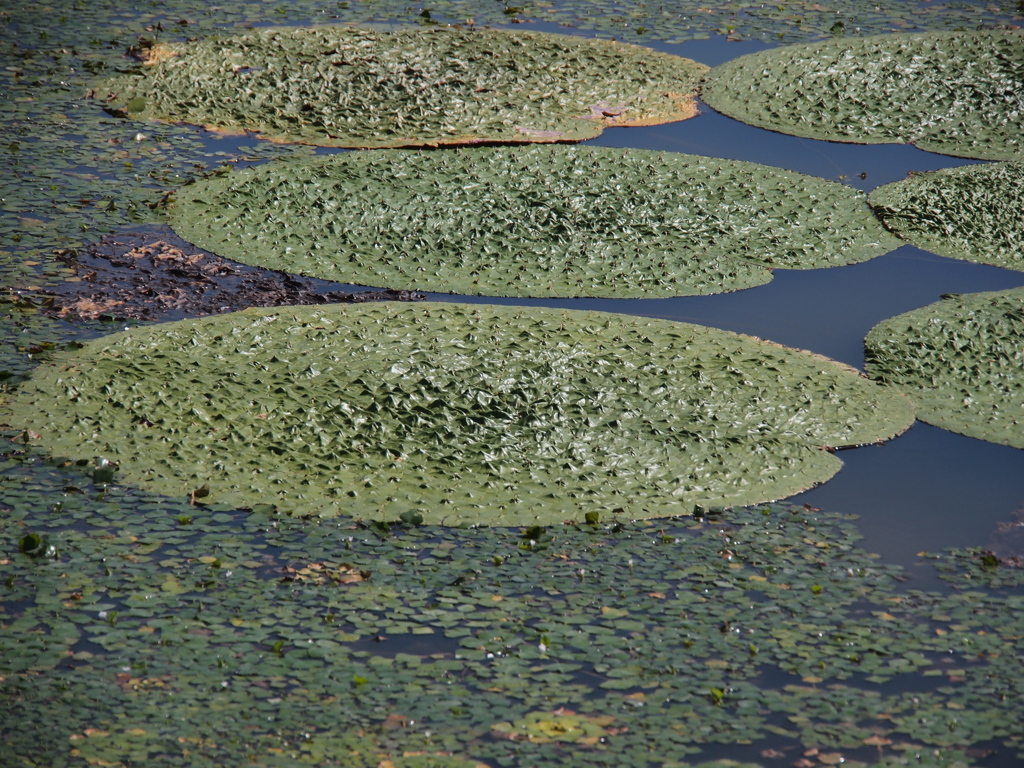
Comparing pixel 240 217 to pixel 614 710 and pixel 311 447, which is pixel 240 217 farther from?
pixel 614 710

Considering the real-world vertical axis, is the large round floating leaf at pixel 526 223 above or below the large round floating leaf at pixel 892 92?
below

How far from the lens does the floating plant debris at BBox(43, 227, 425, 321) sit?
4699 mm

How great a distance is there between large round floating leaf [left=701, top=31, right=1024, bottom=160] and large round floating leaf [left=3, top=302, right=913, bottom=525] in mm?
3116

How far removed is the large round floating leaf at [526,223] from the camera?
16.9ft

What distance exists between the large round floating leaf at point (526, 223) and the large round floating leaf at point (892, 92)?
112 cm

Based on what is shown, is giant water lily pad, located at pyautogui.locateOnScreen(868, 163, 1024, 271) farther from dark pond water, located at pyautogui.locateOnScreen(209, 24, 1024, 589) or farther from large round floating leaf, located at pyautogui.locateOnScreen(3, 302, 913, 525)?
large round floating leaf, located at pyautogui.locateOnScreen(3, 302, 913, 525)

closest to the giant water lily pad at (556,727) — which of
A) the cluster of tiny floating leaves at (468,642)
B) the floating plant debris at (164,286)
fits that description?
the cluster of tiny floating leaves at (468,642)

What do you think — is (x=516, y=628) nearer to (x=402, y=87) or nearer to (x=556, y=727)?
(x=556, y=727)

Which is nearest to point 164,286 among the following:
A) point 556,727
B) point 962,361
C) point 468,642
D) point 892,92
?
point 468,642

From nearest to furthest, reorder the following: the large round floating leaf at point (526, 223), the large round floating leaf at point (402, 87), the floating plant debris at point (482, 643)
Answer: the floating plant debris at point (482, 643) < the large round floating leaf at point (526, 223) < the large round floating leaf at point (402, 87)

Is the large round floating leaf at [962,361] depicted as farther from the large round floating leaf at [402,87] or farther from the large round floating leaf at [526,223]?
the large round floating leaf at [402,87]

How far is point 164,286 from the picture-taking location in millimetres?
4910

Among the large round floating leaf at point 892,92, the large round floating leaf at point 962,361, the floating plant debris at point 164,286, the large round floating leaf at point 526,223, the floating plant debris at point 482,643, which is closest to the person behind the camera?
the floating plant debris at point 482,643

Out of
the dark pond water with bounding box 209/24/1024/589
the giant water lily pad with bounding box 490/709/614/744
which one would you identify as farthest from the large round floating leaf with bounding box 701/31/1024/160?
the giant water lily pad with bounding box 490/709/614/744
